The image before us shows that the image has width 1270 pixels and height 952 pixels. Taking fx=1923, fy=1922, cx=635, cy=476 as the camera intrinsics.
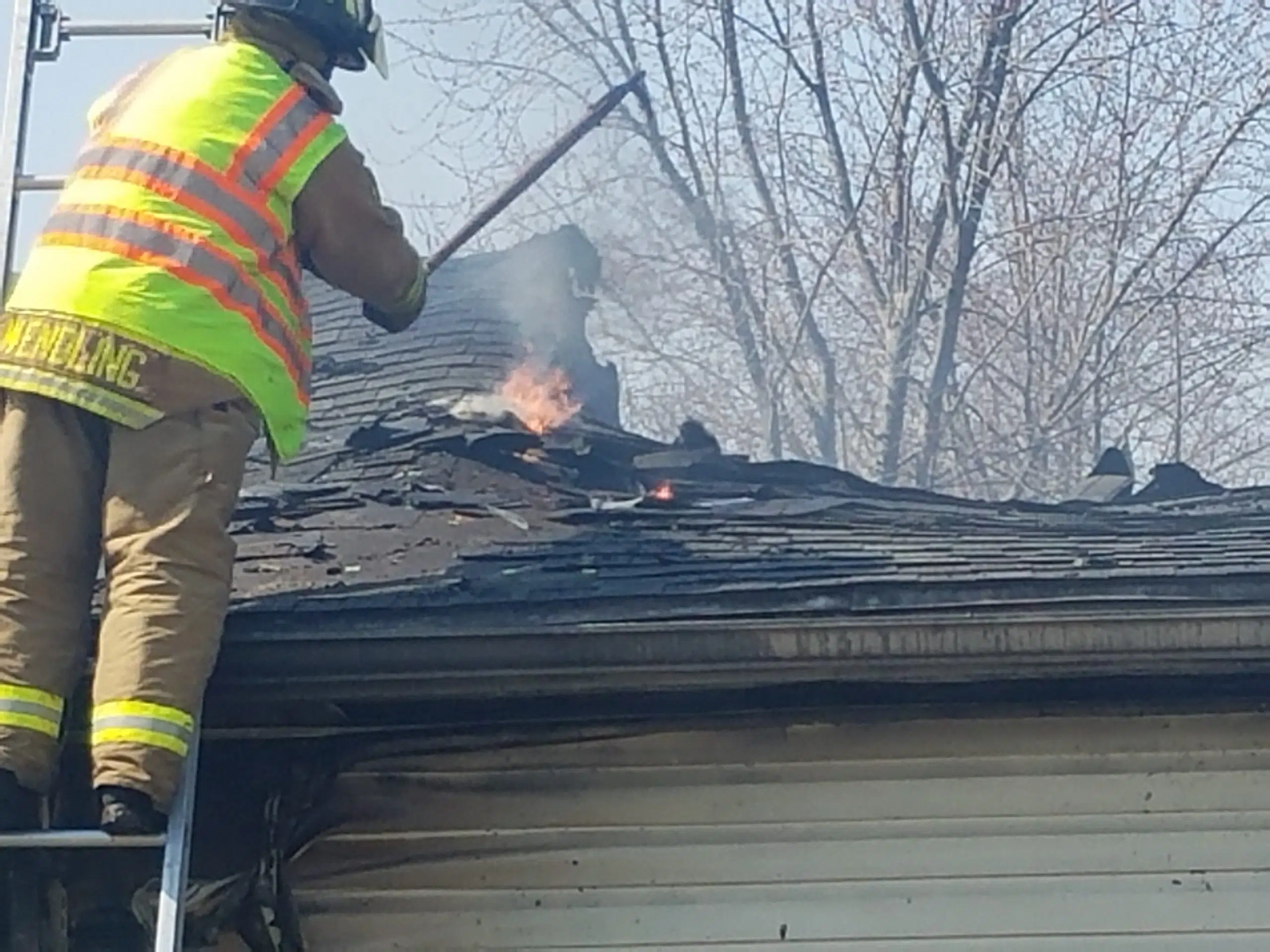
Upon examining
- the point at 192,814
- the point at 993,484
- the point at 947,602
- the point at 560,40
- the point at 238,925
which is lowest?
the point at 238,925

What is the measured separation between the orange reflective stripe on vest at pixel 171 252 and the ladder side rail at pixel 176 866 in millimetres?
769

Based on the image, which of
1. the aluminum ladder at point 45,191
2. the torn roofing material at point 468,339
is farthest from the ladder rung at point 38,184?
the torn roofing material at point 468,339

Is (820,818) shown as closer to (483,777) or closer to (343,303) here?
(483,777)

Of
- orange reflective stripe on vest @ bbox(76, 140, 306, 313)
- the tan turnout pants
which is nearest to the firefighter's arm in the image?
orange reflective stripe on vest @ bbox(76, 140, 306, 313)

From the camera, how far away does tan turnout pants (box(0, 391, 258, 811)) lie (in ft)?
10.6

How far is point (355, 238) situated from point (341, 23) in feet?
1.52

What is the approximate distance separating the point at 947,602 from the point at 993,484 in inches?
359

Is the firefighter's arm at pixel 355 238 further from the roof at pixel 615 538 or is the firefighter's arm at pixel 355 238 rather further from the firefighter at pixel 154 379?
the roof at pixel 615 538

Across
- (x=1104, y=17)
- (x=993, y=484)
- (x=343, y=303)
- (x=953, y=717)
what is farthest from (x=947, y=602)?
(x=1104, y=17)

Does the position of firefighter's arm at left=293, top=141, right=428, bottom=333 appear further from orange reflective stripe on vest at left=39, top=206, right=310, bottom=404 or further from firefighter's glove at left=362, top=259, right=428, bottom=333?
orange reflective stripe on vest at left=39, top=206, right=310, bottom=404

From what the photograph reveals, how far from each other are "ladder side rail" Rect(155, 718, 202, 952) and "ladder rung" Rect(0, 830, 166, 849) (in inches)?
1.2

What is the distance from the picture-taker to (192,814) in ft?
12.2

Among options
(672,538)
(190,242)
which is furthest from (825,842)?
(190,242)

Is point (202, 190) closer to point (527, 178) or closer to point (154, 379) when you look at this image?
point (154, 379)
